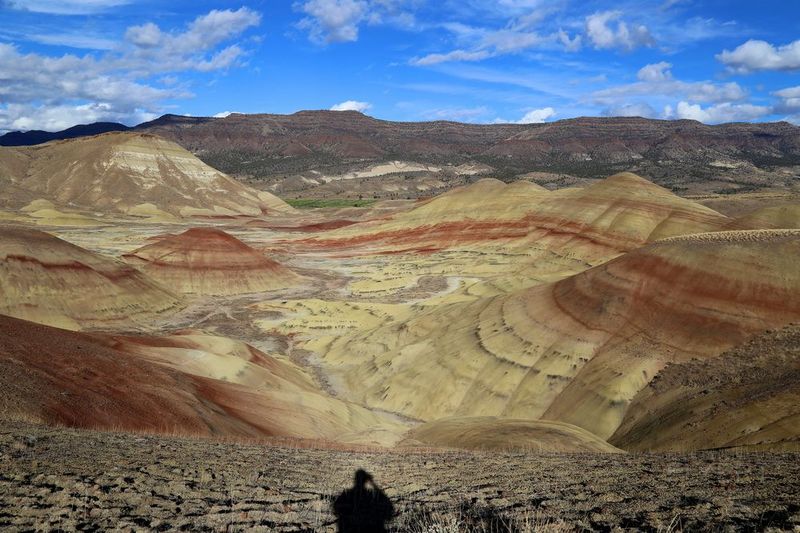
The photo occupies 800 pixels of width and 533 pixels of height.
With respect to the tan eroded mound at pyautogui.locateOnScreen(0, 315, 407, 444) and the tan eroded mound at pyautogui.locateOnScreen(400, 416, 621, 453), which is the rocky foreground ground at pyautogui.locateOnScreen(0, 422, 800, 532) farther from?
the tan eroded mound at pyautogui.locateOnScreen(400, 416, 621, 453)

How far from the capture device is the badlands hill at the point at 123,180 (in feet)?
508

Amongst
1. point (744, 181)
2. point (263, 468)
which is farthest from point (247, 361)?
point (744, 181)

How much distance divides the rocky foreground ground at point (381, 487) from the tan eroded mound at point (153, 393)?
3913 millimetres

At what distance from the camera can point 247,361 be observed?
115 feet

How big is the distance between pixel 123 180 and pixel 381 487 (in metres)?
172

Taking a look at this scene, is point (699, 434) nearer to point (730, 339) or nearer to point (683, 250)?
point (730, 339)

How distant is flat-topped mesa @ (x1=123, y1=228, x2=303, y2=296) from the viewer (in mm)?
71438

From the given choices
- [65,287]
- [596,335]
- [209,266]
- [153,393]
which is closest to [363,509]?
[153,393]

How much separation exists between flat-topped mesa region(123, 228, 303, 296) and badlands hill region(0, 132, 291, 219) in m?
81.7

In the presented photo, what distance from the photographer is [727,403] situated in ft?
66.5

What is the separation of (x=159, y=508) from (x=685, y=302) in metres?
29.7

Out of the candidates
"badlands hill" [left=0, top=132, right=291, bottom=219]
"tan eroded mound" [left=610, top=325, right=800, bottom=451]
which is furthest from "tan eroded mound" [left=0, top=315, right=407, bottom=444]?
"badlands hill" [left=0, top=132, right=291, bottom=219]

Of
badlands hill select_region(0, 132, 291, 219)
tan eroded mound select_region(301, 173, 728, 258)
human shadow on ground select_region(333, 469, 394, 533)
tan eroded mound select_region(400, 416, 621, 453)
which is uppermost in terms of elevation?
badlands hill select_region(0, 132, 291, 219)

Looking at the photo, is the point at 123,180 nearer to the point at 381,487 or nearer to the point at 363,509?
the point at 381,487
